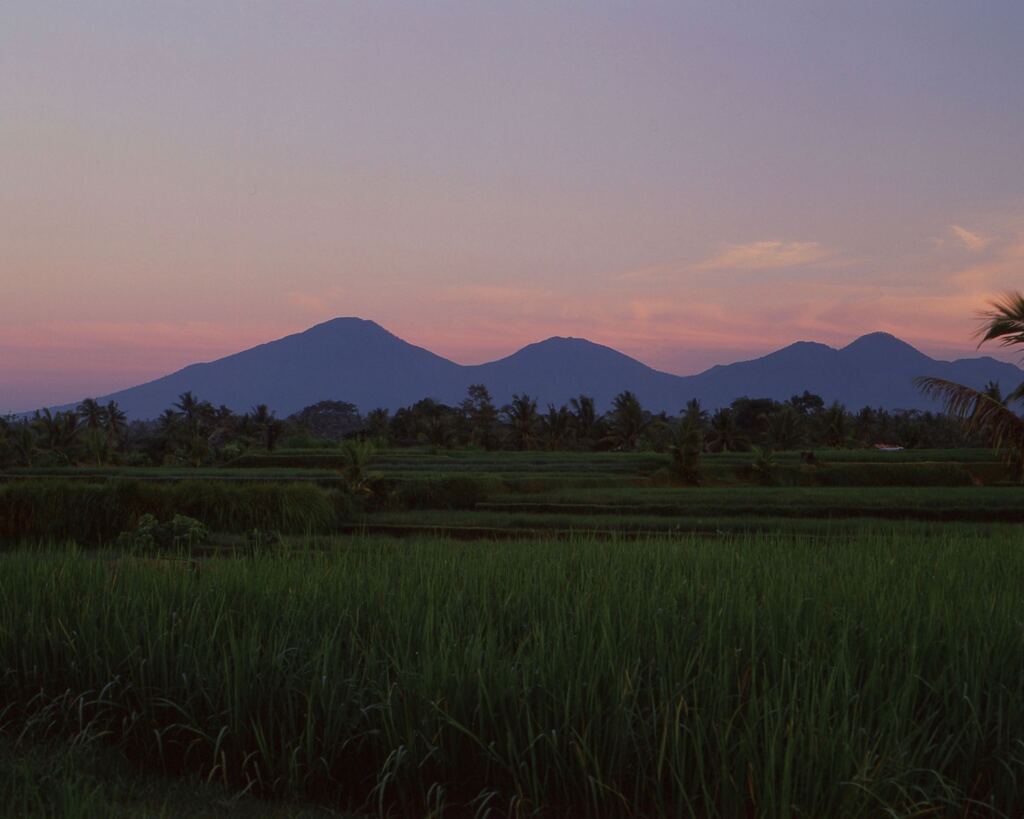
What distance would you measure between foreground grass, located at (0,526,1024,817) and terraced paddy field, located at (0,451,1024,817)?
2 cm

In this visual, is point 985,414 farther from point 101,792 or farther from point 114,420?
point 114,420

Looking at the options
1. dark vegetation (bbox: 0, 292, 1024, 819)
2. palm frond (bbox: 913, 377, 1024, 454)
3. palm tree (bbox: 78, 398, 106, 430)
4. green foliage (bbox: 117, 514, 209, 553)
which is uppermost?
palm tree (bbox: 78, 398, 106, 430)

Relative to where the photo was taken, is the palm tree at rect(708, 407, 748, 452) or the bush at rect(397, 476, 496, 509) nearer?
the bush at rect(397, 476, 496, 509)

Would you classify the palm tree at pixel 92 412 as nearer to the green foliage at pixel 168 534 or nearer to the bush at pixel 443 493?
the bush at pixel 443 493

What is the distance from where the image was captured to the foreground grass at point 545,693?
11.7ft

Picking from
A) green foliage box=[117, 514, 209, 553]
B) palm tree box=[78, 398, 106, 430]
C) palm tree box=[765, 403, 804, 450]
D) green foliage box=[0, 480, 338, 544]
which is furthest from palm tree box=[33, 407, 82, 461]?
palm tree box=[765, 403, 804, 450]

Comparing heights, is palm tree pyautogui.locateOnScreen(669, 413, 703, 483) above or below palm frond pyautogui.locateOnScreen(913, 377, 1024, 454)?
below

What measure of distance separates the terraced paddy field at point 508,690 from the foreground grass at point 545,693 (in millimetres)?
18

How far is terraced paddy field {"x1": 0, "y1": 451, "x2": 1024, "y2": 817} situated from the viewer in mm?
3588

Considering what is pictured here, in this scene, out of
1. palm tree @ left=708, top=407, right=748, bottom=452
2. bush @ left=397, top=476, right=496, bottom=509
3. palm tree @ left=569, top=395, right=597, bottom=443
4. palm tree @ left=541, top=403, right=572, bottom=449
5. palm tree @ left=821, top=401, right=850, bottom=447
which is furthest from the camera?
palm tree @ left=569, top=395, right=597, bottom=443

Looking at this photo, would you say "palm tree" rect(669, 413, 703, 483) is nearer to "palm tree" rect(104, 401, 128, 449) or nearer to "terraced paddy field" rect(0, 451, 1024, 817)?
"terraced paddy field" rect(0, 451, 1024, 817)

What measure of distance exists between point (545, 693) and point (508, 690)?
6.2 inches

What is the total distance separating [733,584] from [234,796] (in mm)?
3597

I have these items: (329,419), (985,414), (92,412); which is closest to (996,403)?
(985,414)
